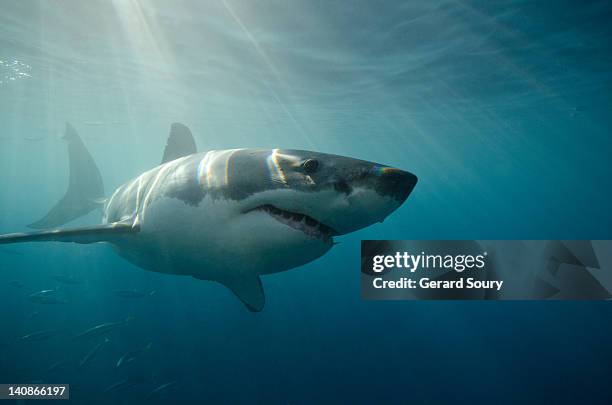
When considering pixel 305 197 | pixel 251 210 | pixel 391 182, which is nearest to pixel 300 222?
pixel 305 197

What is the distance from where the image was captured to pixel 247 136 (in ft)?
129

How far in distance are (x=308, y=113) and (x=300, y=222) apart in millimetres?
25814

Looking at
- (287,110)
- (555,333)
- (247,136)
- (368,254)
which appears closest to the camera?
(368,254)

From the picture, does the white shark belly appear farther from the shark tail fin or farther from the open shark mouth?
the shark tail fin

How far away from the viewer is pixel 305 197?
2.25 meters

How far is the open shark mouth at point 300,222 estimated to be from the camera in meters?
2.44

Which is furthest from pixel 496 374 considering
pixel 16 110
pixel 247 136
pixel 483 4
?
pixel 16 110

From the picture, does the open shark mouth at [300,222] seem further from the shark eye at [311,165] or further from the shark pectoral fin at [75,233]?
the shark pectoral fin at [75,233]

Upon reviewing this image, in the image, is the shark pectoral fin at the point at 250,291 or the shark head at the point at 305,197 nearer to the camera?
the shark head at the point at 305,197

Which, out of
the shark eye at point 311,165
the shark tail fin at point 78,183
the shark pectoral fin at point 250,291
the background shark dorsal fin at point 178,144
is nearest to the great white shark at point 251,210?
the shark eye at point 311,165

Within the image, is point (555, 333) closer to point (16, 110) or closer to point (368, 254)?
point (368, 254)

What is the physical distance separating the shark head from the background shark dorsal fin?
324 centimetres

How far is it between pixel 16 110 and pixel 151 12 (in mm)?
26812

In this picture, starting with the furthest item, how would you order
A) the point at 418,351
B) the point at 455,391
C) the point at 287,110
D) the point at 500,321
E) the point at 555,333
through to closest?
the point at 287,110 < the point at 500,321 < the point at 555,333 < the point at 418,351 < the point at 455,391
